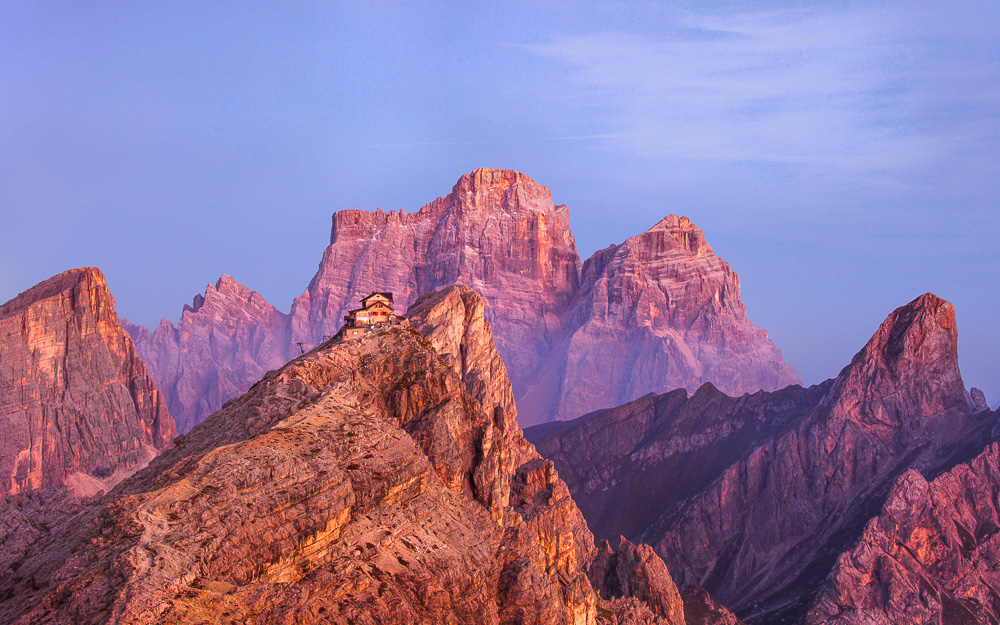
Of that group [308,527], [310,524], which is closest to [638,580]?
[310,524]

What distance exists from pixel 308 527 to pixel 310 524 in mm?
227

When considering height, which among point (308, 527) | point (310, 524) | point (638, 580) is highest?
point (310, 524)

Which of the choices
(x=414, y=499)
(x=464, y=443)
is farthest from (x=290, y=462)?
(x=464, y=443)

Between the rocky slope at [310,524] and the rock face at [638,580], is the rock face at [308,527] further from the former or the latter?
the rock face at [638,580]

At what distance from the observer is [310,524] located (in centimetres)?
5584

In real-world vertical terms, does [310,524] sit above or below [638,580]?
above

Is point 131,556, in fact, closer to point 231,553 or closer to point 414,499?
point 231,553

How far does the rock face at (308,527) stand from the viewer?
4897cm

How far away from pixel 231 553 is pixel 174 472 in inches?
386

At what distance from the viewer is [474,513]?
75.2 meters

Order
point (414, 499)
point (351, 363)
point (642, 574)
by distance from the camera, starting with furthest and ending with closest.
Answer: point (642, 574) < point (351, 363) < point (414, 499)

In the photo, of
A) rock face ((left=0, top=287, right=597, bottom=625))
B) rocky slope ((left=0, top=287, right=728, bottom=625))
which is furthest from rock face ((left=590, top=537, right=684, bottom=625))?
rock face ((left=0, top=287, right=597, bottom=625))

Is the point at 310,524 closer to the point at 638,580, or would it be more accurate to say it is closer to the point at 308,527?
the point at 308,527

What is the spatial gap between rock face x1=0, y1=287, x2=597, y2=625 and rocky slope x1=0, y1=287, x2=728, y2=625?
109 millimetres
